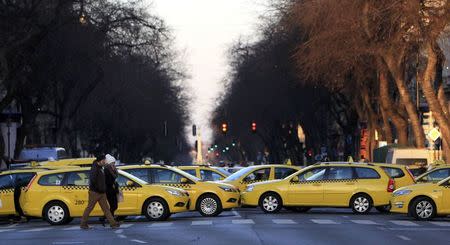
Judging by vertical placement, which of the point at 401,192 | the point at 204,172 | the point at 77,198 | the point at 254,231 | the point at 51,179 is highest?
the point at 204,172

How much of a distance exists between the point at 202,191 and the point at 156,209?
209cm

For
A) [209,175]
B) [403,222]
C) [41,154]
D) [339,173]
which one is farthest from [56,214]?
[41,154]

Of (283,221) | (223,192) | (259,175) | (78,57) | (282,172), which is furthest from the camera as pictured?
(78,57)

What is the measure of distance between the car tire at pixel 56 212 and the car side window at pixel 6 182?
10.8ft

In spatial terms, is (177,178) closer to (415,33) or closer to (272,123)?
(415,33)

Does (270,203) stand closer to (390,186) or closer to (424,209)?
(390,186)

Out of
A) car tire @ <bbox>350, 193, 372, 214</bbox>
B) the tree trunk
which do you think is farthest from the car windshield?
the tree trunk

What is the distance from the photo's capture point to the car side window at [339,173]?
3039 centimetres

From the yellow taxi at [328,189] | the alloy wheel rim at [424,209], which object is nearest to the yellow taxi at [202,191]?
the yellow taxi at [328,189]

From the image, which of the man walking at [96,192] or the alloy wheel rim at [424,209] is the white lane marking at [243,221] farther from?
the alloy wheel rim at [424,209]

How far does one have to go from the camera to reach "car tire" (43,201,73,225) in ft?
89.2

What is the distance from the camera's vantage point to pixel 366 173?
3064cm

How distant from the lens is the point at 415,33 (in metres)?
40.4

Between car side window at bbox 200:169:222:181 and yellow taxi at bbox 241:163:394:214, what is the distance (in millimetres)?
6167
